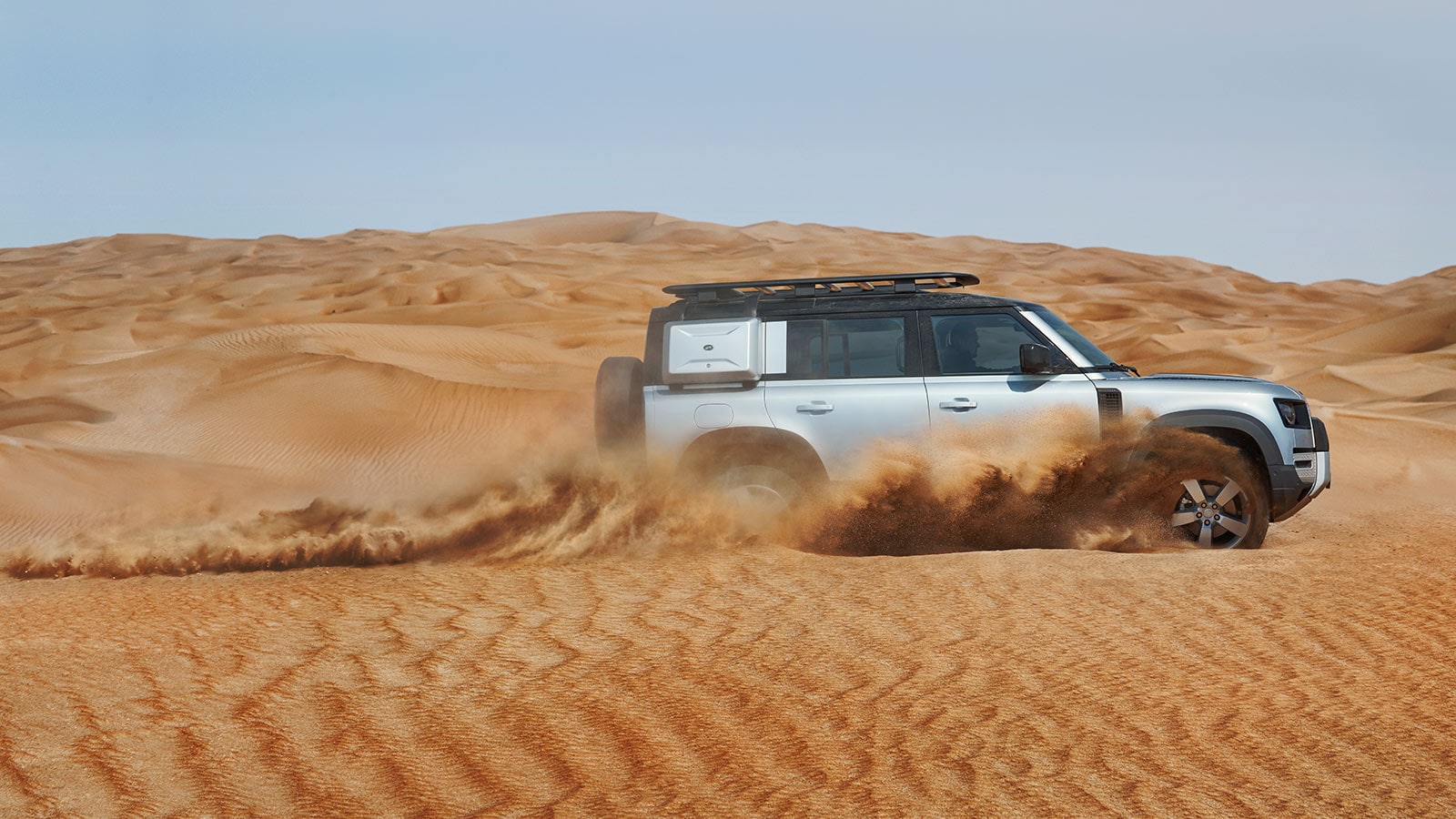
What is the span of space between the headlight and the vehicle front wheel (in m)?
0.40

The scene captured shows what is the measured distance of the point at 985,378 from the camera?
7859mm

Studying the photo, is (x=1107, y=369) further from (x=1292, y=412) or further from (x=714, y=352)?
(x=714, y=352)

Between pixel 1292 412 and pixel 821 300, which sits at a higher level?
pixel 821 300

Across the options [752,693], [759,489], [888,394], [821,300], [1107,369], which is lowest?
[752,693]

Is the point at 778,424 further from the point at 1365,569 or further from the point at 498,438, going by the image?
the point at 498,438

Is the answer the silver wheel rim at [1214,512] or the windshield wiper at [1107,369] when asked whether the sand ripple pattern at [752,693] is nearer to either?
the silver wheel rim at [1214,512]

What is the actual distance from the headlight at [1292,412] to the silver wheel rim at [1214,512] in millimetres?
540

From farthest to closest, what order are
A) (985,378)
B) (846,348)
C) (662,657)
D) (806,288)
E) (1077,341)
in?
(806,288) < (1077,341) < (846,348) < (985,378) < (662,657)

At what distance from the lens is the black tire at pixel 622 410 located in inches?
314

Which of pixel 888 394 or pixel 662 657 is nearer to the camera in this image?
pixel 662 657

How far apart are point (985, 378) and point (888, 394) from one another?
2.07 feet

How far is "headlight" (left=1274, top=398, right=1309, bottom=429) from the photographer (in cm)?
778

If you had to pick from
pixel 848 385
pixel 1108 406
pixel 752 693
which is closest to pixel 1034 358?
pixel 1108 406

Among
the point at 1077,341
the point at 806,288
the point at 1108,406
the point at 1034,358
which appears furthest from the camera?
the point at 806,288
